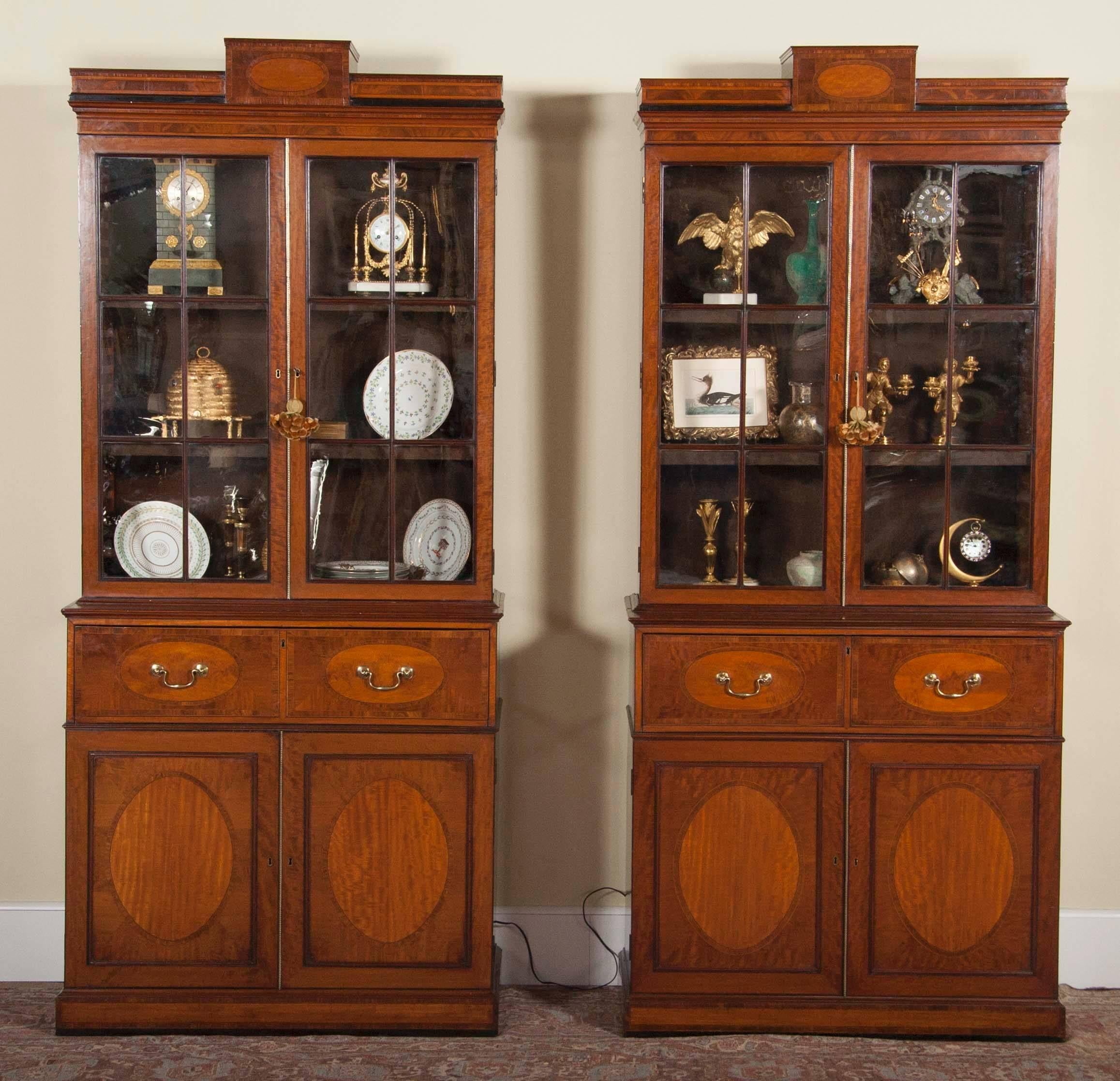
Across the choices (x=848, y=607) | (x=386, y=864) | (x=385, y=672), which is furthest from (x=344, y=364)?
(x=848, y=607)

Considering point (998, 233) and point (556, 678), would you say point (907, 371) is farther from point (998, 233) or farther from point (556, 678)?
point (556, 678)

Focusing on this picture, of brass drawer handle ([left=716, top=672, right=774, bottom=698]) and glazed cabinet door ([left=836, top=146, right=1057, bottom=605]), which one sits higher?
glazed cabinet door ([left=836, top=146, right=1057, bottom=605])

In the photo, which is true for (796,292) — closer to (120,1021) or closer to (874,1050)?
(874,1050)

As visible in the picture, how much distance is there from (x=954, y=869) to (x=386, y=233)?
6.30ft

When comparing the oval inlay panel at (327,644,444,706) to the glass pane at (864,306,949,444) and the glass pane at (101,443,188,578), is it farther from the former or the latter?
the glass pane at (864,306,949,444)

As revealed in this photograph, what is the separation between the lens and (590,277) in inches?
119

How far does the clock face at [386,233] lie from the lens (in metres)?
2.71

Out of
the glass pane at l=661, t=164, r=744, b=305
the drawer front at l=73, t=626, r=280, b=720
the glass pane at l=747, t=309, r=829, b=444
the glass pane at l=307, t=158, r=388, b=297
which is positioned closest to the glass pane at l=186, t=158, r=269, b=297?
the glass pane at l=307, t=158, r=388, b=297

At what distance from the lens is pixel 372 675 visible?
2688mm

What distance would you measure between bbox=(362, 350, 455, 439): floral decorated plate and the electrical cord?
129 centimetres

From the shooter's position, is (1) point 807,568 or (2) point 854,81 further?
(1) point 807,568

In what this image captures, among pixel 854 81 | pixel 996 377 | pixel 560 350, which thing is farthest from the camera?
pixel 560 350

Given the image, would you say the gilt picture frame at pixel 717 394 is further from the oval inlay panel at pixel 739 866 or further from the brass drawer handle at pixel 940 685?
the oval inlay panel at pixel 739 866

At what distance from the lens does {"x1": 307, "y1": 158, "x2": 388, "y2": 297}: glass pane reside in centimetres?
268
